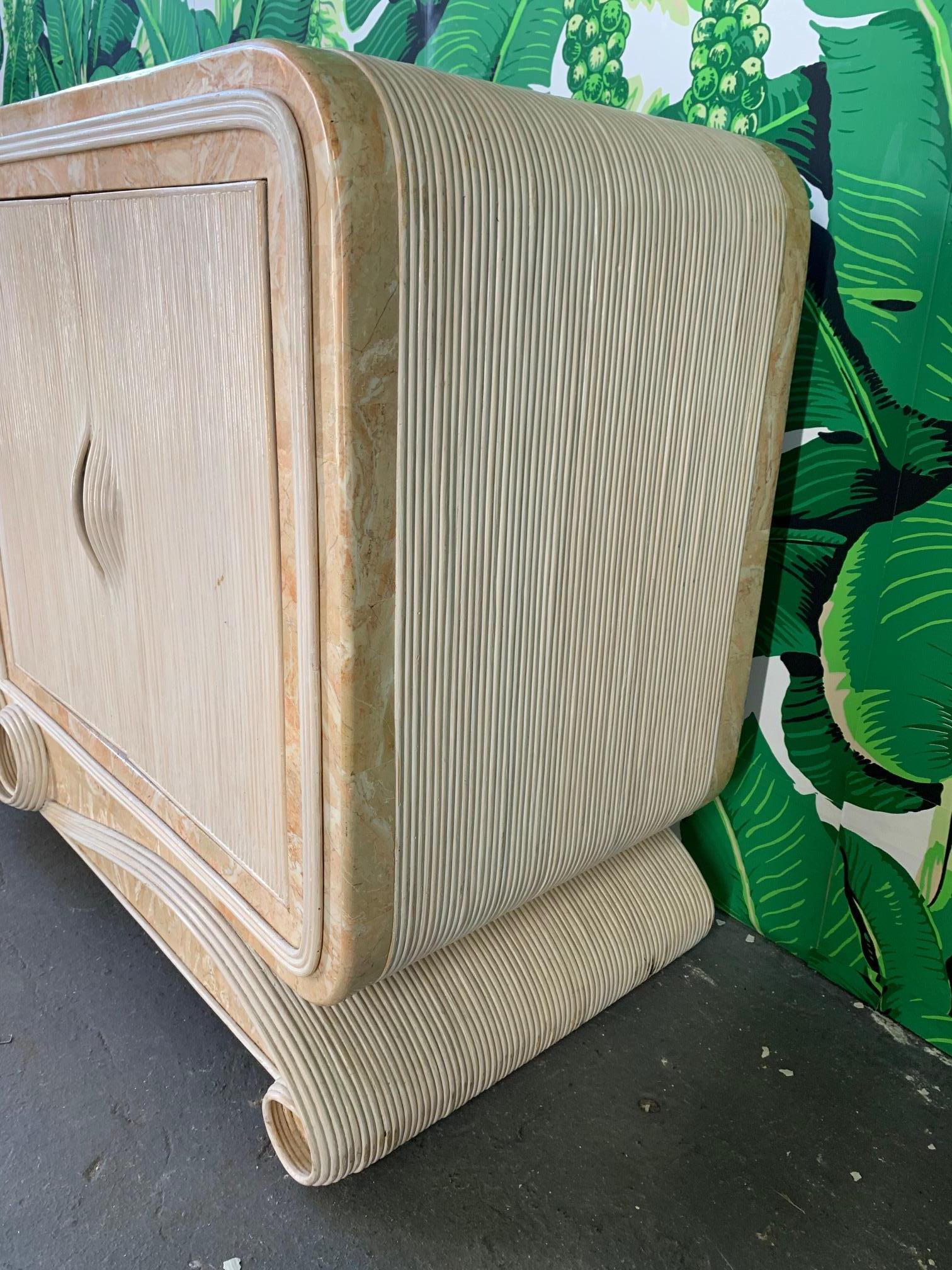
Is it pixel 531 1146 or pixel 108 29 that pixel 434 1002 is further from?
pixel 108 29

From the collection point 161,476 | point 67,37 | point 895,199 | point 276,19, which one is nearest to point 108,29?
point 67,37

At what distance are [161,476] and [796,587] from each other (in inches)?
26.4

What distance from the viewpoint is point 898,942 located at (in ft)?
3.55

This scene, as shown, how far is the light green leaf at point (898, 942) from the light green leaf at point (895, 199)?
0.48 meters

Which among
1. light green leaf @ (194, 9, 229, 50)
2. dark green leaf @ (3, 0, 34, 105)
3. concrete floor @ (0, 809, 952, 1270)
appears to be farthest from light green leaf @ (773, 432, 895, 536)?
dark green leaf @ (3, 0, 34, 105)

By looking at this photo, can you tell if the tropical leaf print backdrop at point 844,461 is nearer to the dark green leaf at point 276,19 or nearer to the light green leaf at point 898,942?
the light green leaf at point 898,942

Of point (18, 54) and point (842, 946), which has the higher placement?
point (18, 54)

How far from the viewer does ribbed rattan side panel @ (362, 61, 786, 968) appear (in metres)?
0.71

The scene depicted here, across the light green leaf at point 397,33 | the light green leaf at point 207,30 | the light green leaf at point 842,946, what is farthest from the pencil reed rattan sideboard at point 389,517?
the light green leaf at point 207,30

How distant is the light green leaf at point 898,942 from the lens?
1058 mm

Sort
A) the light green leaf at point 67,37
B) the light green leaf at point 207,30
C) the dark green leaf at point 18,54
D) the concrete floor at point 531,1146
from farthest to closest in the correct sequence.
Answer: the dark green leaf at point 18,54 → the light green leaf at point 67,37 → the light green leaf at point 207,30 → the concrete floor at point 531,1146

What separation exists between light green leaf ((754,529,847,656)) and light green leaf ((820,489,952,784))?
0.05 feet

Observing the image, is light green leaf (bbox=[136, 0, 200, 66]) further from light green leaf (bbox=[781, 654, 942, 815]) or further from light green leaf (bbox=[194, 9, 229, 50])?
light green leaf (bbox=[781, 654, 942, 815])

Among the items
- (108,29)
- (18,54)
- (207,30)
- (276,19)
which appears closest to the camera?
(276,19)
